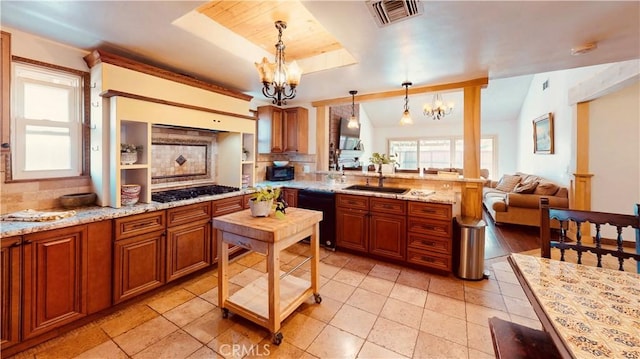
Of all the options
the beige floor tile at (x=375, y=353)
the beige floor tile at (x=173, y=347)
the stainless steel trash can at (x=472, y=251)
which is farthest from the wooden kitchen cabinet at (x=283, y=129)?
the beige floor tile at (x=375, y=353)

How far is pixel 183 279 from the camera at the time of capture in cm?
269

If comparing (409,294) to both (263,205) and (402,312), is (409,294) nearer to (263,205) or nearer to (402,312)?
(402,312)

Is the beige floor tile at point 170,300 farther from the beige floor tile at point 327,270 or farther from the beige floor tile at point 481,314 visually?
the beige floor tile at point 481,314

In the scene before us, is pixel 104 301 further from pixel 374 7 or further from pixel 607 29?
pixel 607 29

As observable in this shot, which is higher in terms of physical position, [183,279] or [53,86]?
[53,86]

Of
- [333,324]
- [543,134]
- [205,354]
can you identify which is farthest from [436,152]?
[205,354]

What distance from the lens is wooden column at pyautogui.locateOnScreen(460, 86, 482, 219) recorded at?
313 centimetres

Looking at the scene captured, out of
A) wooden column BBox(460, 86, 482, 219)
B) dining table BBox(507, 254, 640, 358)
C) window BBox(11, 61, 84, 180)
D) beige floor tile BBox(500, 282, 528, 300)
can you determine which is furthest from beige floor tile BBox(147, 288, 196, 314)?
wooden column BBox(460, 86, 482, 219)

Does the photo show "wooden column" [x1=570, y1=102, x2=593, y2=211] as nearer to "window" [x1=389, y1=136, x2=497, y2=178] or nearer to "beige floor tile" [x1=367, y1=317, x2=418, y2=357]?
"beige floor tile" [x1=367, y1=317, x2=418, y2=357]

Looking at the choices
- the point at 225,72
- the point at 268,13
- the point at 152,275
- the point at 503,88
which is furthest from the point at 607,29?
the point at 503,88

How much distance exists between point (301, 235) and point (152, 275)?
4.84ft

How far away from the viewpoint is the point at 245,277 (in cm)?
282

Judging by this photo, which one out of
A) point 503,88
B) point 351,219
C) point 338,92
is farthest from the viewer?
point 503,88

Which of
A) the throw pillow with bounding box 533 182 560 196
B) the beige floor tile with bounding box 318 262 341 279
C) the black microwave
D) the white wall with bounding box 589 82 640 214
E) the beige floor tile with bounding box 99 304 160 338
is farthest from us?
the throw pillow with bounding box 533 182 560 196
